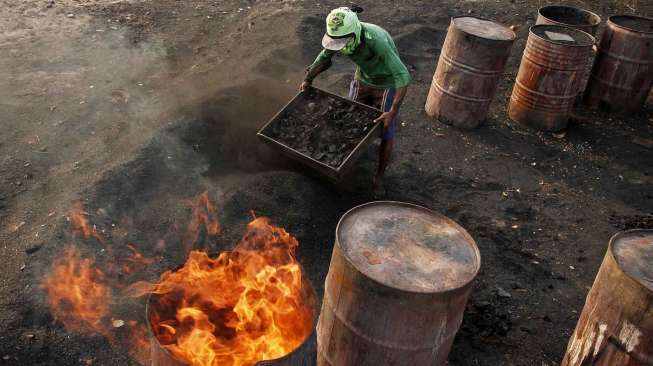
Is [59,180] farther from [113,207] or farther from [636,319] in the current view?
[636,319]

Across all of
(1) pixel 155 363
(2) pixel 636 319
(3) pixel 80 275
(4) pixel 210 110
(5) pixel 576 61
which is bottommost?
(3) pixel 80 275

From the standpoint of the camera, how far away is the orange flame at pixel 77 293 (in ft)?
13.3

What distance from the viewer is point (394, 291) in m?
2.67

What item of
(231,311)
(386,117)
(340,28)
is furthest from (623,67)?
(231,311)

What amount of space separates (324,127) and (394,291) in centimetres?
285

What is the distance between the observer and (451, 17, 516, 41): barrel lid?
662 centimetres

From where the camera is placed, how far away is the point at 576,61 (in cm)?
668

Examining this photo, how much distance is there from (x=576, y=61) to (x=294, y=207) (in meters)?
4.28

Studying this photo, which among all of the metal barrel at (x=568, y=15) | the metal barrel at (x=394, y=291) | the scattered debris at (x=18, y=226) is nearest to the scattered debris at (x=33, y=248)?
the scattered debris at (x=18, y=226)

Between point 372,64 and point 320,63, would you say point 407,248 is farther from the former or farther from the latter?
point 320,63

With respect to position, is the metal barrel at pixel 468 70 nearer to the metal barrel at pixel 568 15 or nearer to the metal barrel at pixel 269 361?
the metal barrel at pixel 568 15

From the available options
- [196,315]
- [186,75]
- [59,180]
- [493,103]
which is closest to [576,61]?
[493,103]

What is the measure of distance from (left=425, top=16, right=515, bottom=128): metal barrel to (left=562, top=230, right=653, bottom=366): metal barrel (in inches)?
141

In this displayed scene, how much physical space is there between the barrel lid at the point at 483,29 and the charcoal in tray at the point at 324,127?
2.33 meters
